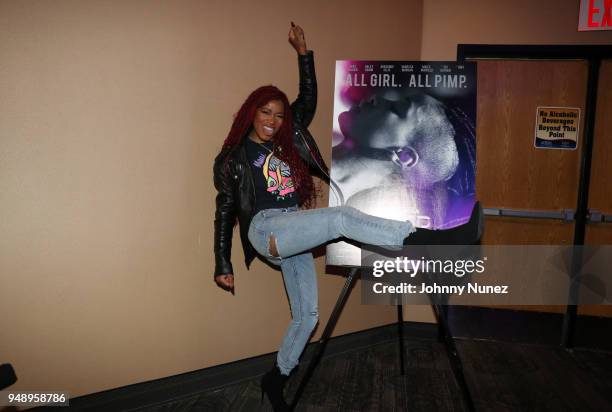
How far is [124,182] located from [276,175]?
0.71 meters

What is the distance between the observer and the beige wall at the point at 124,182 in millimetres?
1717

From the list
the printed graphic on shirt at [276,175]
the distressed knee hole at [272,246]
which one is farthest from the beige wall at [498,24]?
the distressed knee hole at [272,246]

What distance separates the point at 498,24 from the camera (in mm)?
2846

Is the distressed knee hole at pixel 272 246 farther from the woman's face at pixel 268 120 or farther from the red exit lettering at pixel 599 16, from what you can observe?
the red exit lettering at pixel 599 16

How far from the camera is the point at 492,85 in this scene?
297cm

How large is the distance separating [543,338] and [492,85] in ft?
6.08

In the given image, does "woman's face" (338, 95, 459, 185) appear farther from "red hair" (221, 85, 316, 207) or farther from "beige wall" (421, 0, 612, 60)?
"beige wall" (421, 0, 612, 60)

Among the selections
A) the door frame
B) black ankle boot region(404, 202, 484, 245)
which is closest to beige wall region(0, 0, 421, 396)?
black ankle boot region(404, 202, 484, 245)

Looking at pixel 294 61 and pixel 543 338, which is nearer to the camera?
pixel 294 61

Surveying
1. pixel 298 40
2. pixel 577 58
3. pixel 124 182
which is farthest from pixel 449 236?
pixel 577 58

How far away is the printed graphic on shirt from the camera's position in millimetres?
1970

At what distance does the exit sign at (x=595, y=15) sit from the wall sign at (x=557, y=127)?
0.53 m

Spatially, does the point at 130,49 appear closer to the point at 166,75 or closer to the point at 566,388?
the point at 166,75

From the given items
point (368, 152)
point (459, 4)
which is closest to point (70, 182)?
point (368, 152)
